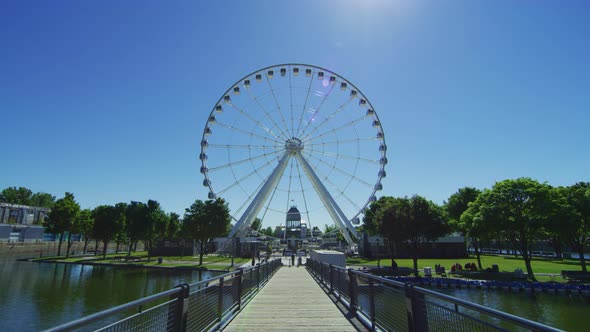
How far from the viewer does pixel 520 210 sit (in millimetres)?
36000

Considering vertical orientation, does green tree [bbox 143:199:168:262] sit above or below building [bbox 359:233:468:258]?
above

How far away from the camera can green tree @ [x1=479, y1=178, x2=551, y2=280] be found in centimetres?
3472

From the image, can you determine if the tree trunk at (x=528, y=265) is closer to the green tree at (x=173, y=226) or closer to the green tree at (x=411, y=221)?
the green tree at (x=411, y=221)

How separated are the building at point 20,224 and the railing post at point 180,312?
98.3m

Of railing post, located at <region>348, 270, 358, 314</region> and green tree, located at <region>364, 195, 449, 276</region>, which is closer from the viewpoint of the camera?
railing post, located at <region>348, 270, 358, 314</region>

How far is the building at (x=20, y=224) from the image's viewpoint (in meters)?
84.2

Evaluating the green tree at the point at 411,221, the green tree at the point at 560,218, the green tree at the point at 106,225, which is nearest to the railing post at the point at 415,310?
the green tree at the point at 560,218

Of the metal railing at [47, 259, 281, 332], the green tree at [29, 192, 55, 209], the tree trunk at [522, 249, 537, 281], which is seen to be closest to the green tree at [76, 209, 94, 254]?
the metal railing at [47, 259, 281, 332]

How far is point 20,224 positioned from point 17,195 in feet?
175

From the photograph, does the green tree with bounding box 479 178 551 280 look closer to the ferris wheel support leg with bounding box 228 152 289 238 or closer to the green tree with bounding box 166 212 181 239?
the ferris wheel support leg with bounding box 228 152 289 238

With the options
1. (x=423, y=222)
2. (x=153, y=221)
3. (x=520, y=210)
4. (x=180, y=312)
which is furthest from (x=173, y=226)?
(x=180, y=312)

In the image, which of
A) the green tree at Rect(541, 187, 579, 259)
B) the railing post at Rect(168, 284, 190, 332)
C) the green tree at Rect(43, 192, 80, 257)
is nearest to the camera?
the railing post at Rect(168, 284, 190, 332)

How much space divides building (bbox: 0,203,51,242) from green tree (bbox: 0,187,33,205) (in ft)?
94.7

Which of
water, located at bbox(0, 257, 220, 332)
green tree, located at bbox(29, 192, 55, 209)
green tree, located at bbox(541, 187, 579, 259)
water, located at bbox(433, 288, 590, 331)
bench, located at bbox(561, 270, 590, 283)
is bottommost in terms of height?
water, located at bbox(433, 288, 590, 331)
